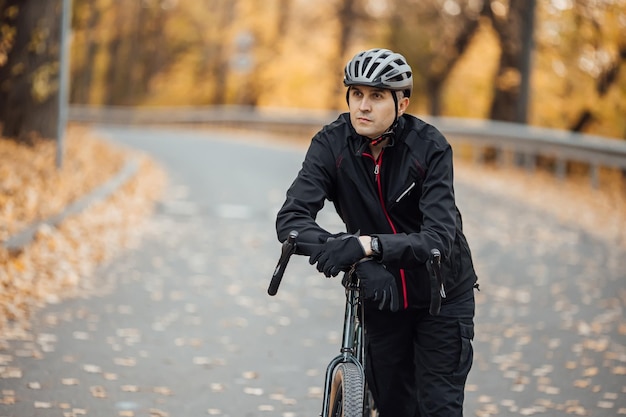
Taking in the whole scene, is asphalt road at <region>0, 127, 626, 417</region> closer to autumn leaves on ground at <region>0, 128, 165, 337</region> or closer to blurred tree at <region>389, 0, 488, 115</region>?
autumn leaves on ground at <region>0, 128, 165, 337</region>

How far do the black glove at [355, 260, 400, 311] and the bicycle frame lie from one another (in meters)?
0.20

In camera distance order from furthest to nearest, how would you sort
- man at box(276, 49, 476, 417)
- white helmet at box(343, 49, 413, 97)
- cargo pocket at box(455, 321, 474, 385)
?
1. cargo pocket at box(455, 321, 474, 385)
2. white helmet at box(343, 49, 413, 97)
3. man at box(276, 49, 476, 417)

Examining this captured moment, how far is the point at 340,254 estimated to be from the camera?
12.8ft

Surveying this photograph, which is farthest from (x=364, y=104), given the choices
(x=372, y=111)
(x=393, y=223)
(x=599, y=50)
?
(x=599, y=50)

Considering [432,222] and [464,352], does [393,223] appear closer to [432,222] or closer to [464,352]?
[432,222]

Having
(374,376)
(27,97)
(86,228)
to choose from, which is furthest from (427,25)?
(374,376)

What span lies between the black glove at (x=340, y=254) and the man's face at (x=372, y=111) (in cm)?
48

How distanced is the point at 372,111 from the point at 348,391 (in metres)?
1.05

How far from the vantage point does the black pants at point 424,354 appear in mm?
4379

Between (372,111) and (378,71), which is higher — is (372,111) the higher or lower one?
the lower one

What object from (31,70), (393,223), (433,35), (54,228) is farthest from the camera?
(433,35)

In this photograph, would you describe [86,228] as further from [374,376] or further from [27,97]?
[374,376]

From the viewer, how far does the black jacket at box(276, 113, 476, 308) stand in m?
4.06

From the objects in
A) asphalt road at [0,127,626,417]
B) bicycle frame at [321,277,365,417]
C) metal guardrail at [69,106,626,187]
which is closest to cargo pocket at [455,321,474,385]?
bicycle frame at [321,277,365,417]
